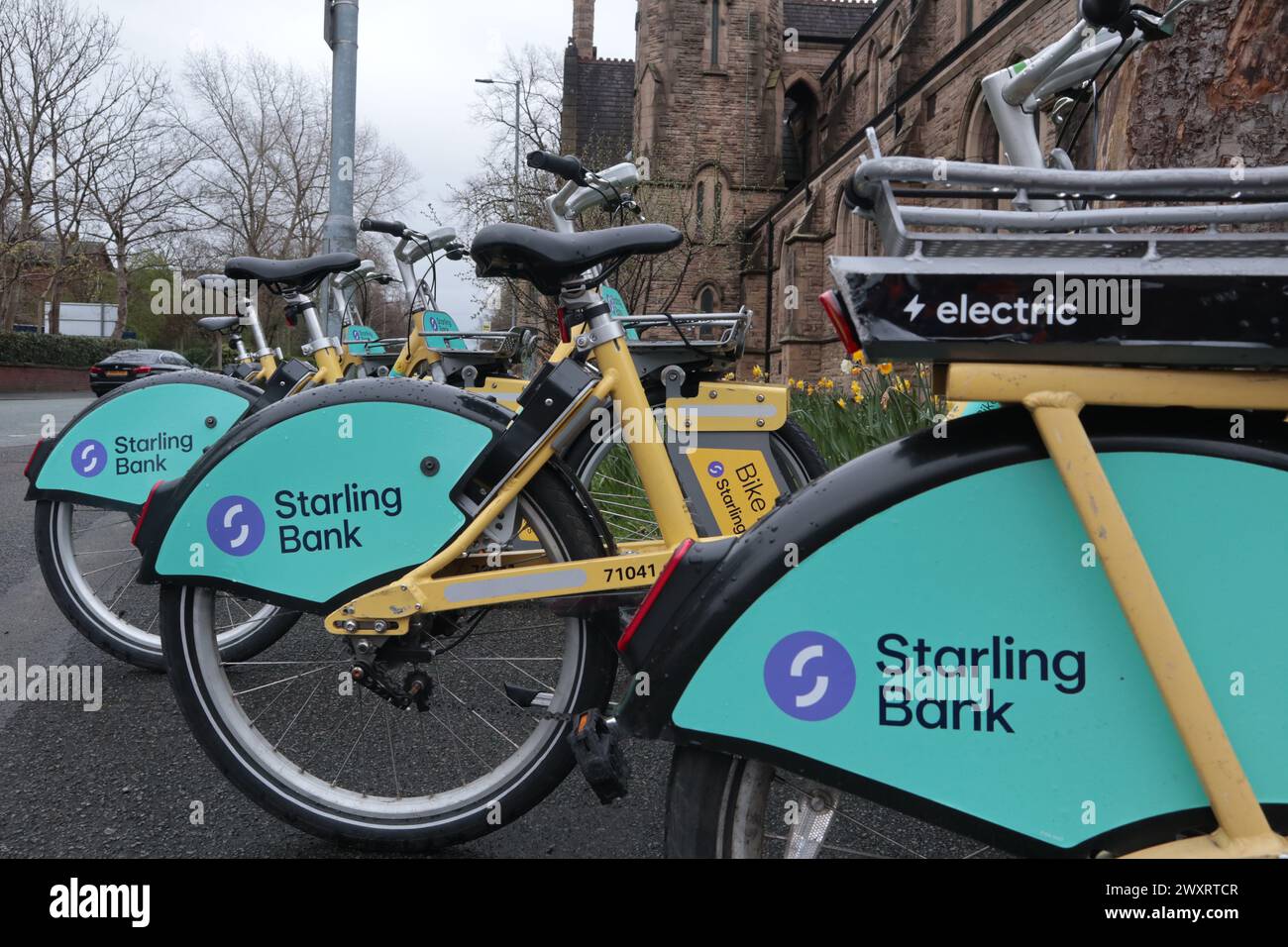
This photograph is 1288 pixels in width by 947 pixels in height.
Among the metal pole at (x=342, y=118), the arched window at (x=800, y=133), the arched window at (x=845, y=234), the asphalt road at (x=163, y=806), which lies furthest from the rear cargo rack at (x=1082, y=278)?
the arched window at (x=800, y=133)

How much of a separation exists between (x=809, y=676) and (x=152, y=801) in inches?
81.0

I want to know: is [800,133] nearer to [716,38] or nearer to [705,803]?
[716,38]

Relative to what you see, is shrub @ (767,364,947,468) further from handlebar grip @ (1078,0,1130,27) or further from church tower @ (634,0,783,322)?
church tower @ (634,0,783,322)

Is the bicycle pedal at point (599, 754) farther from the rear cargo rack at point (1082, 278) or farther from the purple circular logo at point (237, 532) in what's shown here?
the purple circular logo at point (237, 532)

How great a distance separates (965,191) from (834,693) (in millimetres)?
754

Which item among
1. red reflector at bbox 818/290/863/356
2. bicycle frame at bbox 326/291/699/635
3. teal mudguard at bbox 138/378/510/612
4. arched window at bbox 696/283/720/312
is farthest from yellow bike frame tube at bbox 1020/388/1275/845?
arched window at bbox 696/283/720/312

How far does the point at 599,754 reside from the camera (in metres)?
1.73

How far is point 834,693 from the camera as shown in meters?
1.43

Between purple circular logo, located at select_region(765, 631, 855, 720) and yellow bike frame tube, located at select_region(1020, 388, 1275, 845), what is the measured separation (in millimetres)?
380

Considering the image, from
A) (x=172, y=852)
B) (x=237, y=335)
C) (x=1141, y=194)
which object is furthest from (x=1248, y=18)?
(x=237, y=335)

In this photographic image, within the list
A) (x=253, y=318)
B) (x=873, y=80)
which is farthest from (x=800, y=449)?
(x=873, y=80)

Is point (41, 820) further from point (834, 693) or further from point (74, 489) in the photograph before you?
point (834, 693)

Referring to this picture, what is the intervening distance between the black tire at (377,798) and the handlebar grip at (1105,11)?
56.7 inches

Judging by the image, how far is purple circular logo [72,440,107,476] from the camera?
3.95 m
